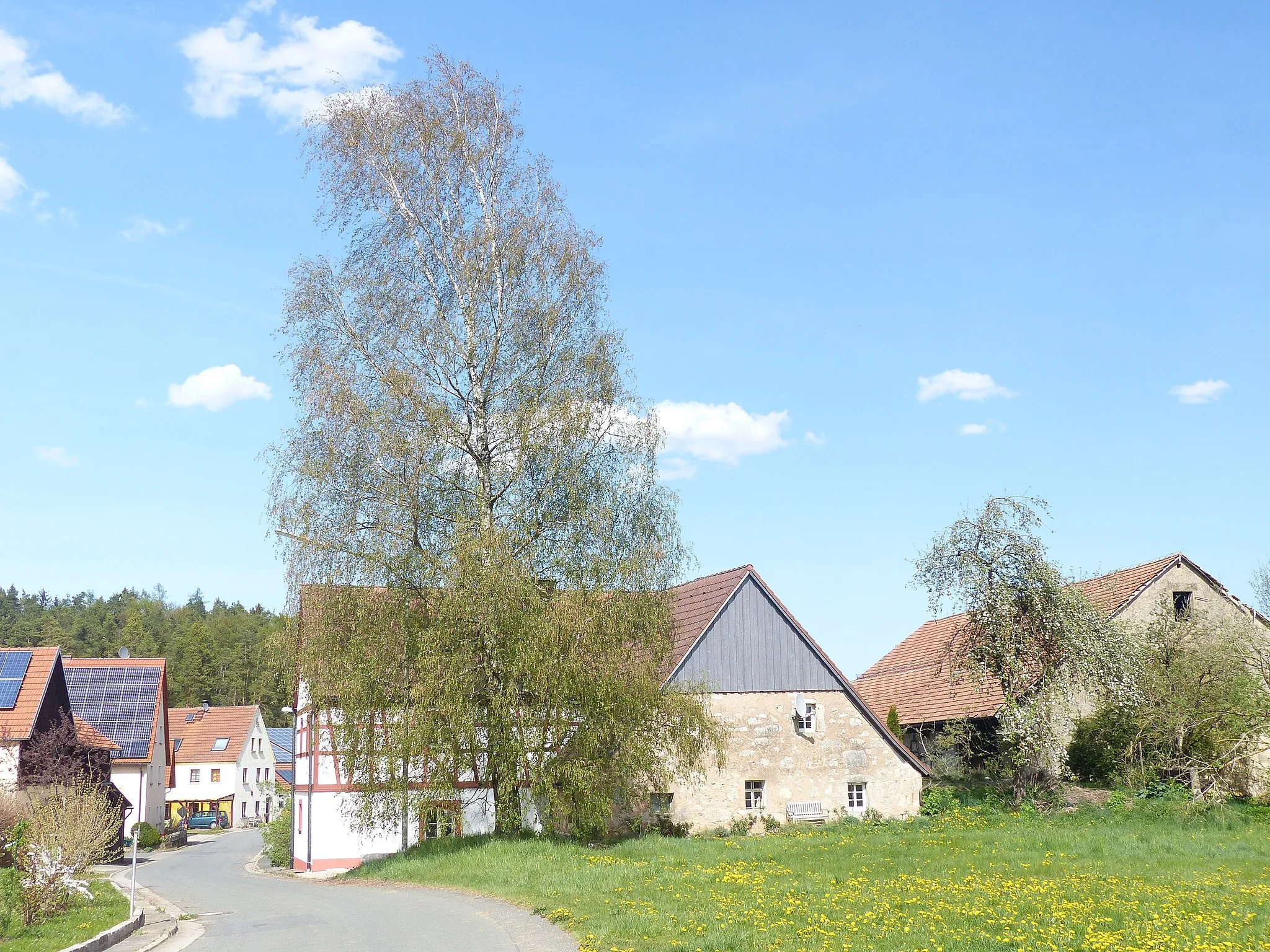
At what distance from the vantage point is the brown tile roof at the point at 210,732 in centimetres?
7081

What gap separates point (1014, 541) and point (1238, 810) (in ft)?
26.7

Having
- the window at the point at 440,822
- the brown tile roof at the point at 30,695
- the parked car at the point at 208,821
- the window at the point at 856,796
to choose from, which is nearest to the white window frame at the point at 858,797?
the window at the point at 856,796

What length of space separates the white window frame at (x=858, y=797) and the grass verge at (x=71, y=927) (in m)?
18.1

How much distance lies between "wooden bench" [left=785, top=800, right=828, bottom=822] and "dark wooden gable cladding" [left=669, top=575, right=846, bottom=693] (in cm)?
304

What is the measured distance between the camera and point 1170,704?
27875mm

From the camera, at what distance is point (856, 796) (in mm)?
30641

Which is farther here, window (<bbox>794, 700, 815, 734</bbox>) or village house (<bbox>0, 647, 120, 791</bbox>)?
village house (<bbox>0, 647, 120, 791</bbox>)

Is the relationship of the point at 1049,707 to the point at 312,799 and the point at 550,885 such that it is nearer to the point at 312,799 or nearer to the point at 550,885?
the point at 550,885

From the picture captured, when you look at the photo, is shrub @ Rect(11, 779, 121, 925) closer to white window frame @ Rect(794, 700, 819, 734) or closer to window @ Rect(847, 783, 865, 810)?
white window frame @ Rect(794, 700, 819, 734)

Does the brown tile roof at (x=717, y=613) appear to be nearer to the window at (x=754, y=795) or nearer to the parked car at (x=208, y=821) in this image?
the window at (x=754, y=795)

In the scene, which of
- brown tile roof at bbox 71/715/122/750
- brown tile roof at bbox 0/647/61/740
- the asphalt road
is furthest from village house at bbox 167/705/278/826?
the asphalt road

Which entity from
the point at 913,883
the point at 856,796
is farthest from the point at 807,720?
the point at 913,883

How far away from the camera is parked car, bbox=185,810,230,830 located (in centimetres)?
6562

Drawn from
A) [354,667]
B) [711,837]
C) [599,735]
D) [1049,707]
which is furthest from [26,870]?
[1049,707]
